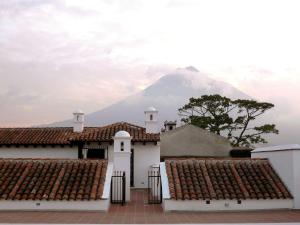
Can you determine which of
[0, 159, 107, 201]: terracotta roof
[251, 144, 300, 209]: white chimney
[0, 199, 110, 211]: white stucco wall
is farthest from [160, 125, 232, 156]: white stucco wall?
[0, 199, 110, 211]: white stucco wall

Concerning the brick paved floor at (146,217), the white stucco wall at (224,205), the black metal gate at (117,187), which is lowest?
the brick paved floor at (146,217)

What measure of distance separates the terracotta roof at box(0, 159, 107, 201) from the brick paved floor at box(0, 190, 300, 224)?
86 centimetres

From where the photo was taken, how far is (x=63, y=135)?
26109 millimetres

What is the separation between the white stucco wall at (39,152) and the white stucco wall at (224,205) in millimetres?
12185

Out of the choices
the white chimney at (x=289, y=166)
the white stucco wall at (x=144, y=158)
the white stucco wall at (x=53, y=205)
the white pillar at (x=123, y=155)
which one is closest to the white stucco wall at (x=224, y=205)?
the white chimney at (x=289, y=166)

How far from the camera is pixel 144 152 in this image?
2364cm

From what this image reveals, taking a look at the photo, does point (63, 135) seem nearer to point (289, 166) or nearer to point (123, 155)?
point (123, 155)

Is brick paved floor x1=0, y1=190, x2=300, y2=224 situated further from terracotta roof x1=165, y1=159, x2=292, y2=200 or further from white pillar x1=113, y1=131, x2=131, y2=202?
white pillar x1=113, y1=131, x2=131, y2=202

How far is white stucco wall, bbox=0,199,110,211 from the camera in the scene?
1412 cm

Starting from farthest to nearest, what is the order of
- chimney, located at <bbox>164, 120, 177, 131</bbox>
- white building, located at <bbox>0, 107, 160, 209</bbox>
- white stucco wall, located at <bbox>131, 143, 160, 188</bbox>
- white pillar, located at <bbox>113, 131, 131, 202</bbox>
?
chimney, located at <bbox>164, 120, 177, 131</bbox> → white building, located at <bbox>0, 107, 160, 209</bbox> → white stucco wall, located at <bbox>131, 143, 160, 188</bbox> → white pillar, located at <bbox>113, 131, 131, 202</bbox>

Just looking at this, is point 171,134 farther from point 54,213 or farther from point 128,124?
point 54,213

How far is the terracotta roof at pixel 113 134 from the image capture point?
23.5m

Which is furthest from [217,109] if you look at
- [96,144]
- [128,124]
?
[96,144]

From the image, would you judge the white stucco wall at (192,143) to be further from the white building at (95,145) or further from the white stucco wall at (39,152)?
the white stucco wall at (39,152)
